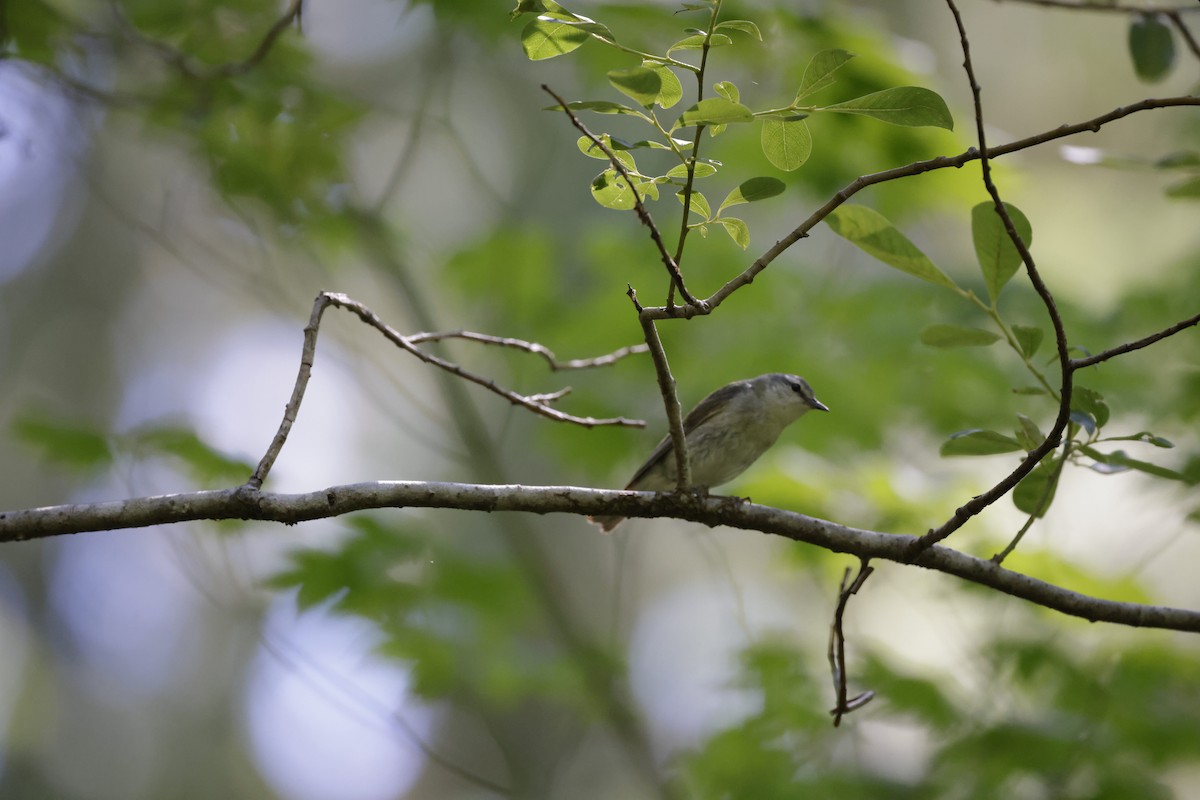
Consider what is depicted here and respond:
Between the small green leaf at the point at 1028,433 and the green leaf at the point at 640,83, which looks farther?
the small green leaf at the point at 1028,433

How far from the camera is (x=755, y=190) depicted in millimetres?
2041

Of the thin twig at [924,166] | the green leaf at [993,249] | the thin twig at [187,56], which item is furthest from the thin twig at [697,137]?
the thin twig at [187,56]

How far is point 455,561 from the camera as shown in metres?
Answer: 5.17

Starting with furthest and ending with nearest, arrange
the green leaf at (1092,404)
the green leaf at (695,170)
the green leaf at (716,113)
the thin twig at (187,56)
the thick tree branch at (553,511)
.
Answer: the thin twig at (187,56) → the green leaf at (1092,404) → the thick tree branch at (553,511) → the green leaf at (695,170) → the green leaf at (716,113)

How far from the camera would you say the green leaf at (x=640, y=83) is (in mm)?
1806

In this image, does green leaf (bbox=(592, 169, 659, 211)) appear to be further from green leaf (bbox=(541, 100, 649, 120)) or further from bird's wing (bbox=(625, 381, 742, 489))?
bird's wing (bbox=(625, 381, 742, 489))

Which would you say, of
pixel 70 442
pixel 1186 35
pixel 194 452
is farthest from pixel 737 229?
pixel 70 442

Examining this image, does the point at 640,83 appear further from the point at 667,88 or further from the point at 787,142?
the point at 787,142

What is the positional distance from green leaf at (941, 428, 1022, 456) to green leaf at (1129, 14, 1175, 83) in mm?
1368

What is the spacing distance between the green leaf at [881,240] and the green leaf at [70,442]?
3060 millimetres

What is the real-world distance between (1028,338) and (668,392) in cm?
88

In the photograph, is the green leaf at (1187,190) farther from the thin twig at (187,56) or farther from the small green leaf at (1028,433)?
the thin twig at (187,56)

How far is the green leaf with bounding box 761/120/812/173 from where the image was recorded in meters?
2.09

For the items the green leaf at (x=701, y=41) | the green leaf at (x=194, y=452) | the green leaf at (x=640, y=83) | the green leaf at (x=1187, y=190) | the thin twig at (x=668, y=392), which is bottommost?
the green leaf at (x=194, y=452)
